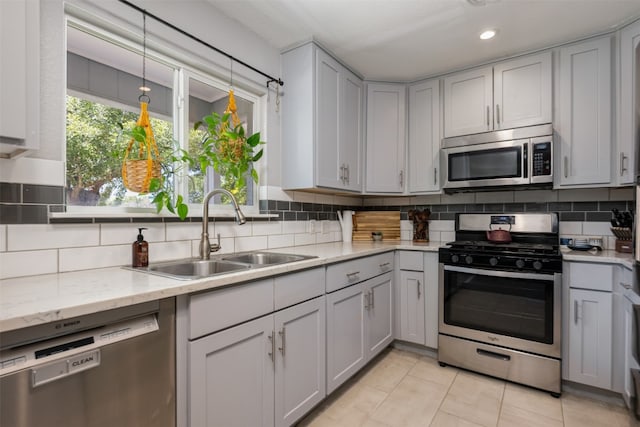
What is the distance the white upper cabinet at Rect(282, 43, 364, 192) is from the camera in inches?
90.7

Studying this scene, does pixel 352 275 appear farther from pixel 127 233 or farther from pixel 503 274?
pixel 127 233

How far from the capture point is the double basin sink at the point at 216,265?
5.04 feet

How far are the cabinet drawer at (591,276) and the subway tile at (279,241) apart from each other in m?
1.89

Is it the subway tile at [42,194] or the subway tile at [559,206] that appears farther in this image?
the subway tile at [559,206]

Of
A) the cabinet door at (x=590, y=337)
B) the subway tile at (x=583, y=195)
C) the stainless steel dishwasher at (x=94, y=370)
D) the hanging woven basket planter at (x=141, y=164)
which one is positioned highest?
the hanging woven basket planter at (x=141, y=164)

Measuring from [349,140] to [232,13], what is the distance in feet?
4.07

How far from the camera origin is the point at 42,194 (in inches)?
50.2

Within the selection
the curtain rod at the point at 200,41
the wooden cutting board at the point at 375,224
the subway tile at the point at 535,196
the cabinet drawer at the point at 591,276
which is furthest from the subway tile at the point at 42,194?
the subway tile at the point at 535,196

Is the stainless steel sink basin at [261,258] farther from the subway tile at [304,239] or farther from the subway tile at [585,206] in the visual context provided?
the subway tile at [585,206]

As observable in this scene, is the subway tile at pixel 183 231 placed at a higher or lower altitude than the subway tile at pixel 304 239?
higher

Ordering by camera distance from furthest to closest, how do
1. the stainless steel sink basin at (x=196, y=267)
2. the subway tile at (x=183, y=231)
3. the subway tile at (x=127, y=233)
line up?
the subway tile at (x=183, y=231), the stainless steel sink basin at (x=196, y=267), the subway tile at (x=127, y=233)

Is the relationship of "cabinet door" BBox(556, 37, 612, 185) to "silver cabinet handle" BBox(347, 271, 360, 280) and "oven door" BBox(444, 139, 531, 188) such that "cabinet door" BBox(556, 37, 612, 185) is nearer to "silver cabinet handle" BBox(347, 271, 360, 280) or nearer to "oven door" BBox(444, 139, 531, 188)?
"oven door" BBox(444, 139, 531, 188)

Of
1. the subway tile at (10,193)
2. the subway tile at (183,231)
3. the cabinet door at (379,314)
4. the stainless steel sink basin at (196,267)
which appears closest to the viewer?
the subway tile at (10,193)

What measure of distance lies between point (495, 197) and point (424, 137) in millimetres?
815
